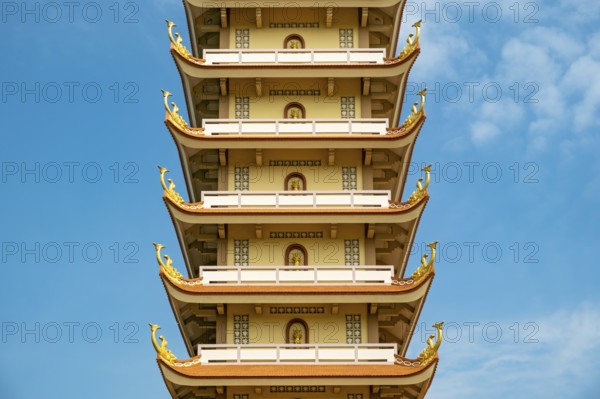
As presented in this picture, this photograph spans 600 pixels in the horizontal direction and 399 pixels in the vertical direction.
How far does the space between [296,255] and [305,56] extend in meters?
7.16

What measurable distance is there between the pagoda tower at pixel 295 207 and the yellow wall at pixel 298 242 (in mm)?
47

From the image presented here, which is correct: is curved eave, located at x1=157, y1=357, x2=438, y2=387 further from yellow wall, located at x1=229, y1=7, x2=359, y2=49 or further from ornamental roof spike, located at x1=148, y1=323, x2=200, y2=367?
yellow wall, located at x1=229, y1=7, x2=359, y2=49

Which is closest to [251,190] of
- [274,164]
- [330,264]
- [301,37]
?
[274,164]

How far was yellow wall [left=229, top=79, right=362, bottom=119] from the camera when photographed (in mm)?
35438

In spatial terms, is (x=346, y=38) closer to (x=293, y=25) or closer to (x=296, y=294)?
(x=293, y=25)

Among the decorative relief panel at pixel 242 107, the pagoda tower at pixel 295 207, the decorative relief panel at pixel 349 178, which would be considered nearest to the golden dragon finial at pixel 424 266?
the pagoda tower at pixel 295 207

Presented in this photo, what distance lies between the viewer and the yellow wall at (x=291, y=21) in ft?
120

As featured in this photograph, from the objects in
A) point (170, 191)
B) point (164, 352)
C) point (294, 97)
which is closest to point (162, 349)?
point (164, 352)

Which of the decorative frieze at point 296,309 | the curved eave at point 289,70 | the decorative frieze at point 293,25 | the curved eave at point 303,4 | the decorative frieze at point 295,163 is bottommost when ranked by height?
the decorative frieze at point 296,309

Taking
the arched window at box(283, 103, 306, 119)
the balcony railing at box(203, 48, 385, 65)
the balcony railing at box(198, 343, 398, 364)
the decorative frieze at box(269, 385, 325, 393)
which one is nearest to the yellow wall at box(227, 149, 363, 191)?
the arched window at box(283, 103, 306, 119)

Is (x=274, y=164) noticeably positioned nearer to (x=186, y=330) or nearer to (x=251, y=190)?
(x=251, y=190)

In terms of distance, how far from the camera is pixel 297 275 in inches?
1251

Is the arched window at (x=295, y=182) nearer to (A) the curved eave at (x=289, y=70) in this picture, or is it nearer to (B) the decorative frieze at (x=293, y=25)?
(A) the curved eave at (x=289, y=70)

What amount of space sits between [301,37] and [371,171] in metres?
5.87
